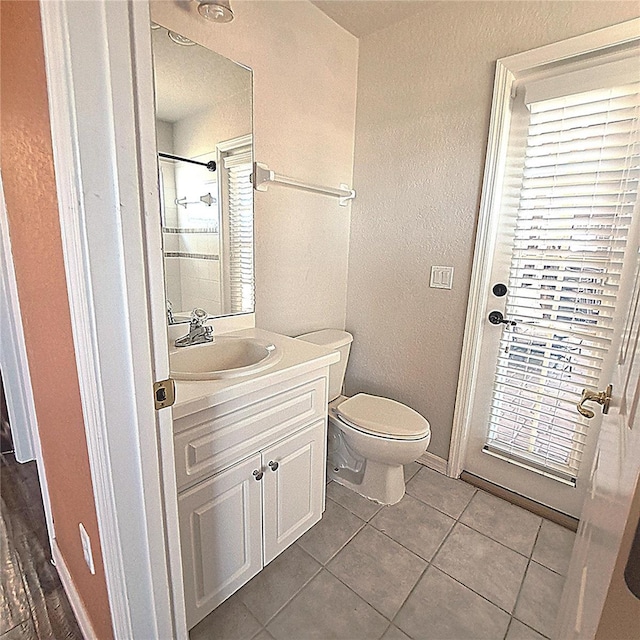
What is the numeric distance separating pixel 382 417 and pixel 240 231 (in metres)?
1.12

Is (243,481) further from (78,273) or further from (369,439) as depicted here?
(78,273)

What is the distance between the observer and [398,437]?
5.39ft

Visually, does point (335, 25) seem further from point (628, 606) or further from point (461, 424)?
point (628, 606)

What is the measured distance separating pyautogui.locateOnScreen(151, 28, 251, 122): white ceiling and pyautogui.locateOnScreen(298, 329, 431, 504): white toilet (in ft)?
3.89

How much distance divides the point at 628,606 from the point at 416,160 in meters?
1.96

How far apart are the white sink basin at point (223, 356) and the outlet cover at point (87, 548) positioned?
505mm

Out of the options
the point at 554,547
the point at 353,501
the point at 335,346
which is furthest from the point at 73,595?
the point at 554,547

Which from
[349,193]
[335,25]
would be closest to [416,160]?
[349,193]

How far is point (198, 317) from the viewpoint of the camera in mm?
1591

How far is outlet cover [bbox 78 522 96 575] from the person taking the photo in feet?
3.32

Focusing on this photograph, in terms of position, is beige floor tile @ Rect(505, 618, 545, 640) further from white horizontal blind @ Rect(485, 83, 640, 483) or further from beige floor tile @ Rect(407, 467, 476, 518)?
white horizontal blind @ Rect(485, 83, 640, 483)

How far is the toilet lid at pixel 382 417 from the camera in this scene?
1.68 m

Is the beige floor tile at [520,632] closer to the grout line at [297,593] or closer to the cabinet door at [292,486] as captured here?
the grout line at [297,593]

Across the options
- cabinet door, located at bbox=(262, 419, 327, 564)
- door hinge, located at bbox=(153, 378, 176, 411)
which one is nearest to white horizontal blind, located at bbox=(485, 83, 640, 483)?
cabinet door, located at bbox=(262, 419, 327, 564)
